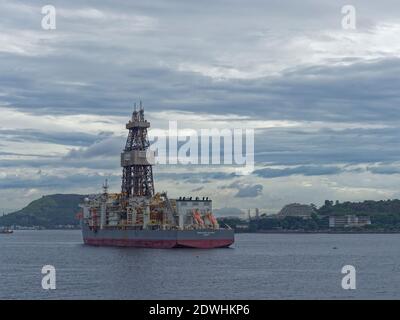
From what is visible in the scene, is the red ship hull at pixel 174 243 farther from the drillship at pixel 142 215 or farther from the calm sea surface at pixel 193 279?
the calm sea surface at pixel 193 279

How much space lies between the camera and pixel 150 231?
126062 millimetres

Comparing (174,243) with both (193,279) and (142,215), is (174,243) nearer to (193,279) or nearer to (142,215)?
(142,215)

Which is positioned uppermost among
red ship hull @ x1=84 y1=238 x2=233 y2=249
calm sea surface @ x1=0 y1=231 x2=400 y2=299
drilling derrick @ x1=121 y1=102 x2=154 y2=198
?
drilling derrick @ x1=121 y1=102 x2=154 y2=198

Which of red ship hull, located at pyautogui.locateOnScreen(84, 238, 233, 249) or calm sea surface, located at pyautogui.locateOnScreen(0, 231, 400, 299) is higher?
red ship hull, located at pyautogui.locateOnScreen(84, 238, 233, 249)

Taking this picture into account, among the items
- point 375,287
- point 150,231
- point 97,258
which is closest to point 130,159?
point 150,231

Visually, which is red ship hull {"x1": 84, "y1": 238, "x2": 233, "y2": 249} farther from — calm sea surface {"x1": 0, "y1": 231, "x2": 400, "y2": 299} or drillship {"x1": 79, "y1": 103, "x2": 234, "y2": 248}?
calm sea surface {"x1": 0, "y1": 231, "x2": 400, "y2": 299}

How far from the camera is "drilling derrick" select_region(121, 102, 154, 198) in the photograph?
143 metres

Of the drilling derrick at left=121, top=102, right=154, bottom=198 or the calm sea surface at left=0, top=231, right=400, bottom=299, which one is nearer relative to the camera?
the calm sea surface at left=0, top=231, right=400, bottom=299

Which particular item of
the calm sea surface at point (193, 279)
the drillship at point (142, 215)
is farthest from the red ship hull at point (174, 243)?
the calm sea surface at point (193, 279)

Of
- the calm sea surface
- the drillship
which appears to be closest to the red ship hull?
the drillship

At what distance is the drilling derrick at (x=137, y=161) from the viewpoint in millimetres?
143250

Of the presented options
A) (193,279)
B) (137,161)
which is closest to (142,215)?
(137,161)
